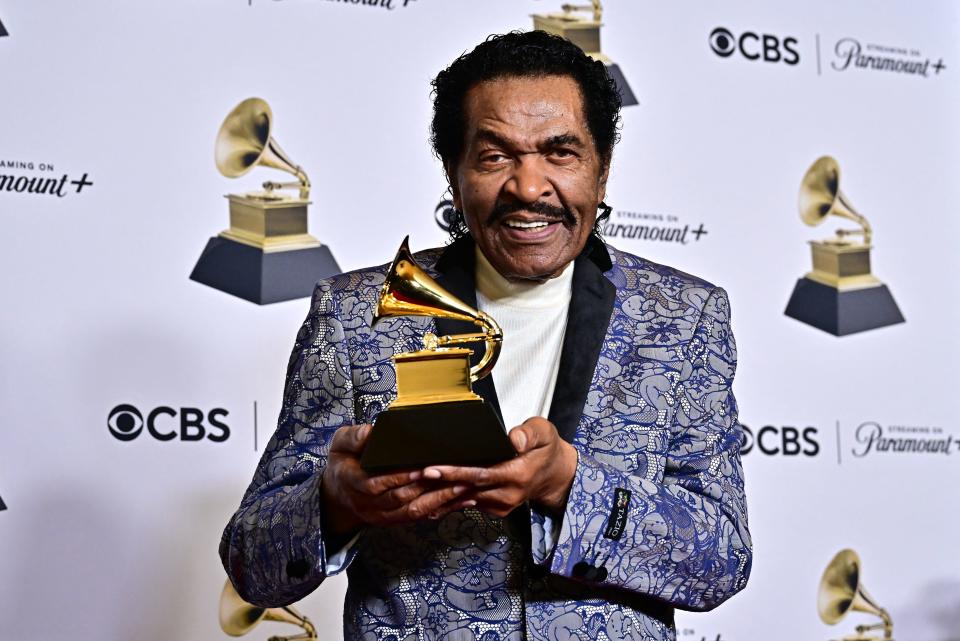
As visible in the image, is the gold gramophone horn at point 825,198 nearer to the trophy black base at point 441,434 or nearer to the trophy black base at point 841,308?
the trophy black base at point 841,308

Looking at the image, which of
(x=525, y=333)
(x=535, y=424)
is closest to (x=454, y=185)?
(x=525, y=333)

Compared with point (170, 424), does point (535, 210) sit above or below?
above

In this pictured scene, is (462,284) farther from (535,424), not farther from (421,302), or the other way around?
(535,424)

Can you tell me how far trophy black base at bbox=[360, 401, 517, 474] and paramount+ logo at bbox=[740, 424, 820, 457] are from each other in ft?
6.01

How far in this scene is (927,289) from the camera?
131 inches

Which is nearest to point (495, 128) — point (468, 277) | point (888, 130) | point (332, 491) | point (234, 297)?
point (468, 277)

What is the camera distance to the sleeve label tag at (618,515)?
4.82 feet

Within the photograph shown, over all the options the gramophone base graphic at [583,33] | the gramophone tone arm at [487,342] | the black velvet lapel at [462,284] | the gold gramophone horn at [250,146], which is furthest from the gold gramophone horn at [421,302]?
the gramophone base graphic at [583,33]

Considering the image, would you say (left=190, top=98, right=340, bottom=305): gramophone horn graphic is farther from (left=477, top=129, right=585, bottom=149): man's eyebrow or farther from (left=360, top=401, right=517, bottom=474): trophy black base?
(left=360, top=401, right=517, bottom=474): trophy black base

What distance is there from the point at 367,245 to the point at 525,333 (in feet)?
3.80

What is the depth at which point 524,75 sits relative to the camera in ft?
5.62

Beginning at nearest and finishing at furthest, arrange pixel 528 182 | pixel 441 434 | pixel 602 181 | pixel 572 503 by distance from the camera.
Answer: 1. pixel 441 434
2. pixel 572 503
3. pixel 528 182
4. pixel 602 181

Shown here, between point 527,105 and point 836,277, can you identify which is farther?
point 836,277

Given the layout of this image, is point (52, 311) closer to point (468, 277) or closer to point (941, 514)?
point (468, 277)
